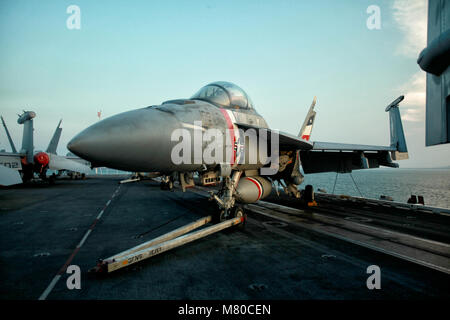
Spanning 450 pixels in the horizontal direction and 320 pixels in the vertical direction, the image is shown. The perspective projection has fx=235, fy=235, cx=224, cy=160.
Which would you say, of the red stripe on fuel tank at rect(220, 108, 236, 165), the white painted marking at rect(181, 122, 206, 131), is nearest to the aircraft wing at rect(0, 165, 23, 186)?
the white painted marking at rect(181, 122, 206, 131)

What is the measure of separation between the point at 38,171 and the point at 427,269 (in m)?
33.2

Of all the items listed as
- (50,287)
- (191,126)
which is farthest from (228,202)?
(50,287)

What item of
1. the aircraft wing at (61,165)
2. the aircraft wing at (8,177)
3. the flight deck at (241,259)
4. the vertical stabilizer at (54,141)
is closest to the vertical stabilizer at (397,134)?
the flight deck at (241,259)

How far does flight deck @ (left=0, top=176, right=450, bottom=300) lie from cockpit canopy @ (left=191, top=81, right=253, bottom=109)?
411 centimetres

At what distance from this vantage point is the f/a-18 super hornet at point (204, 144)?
407 centimetres

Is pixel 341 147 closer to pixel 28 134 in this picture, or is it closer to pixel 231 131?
pixel 231 131

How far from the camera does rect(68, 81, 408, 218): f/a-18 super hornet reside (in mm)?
4074

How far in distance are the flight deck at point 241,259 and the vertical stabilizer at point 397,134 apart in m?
4.94

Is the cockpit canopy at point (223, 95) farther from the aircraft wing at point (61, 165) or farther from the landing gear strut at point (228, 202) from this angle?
the aircraft wing at point (61, 165)

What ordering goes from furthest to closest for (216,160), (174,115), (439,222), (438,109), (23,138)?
(23,138), (439,222), (216,160), (174,115), (438,109)

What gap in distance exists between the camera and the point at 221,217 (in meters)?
7.44

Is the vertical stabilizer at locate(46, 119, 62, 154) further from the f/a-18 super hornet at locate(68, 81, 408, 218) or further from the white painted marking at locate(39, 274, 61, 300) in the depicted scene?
the white painted marking at locate(39, 274, 61, 300)
